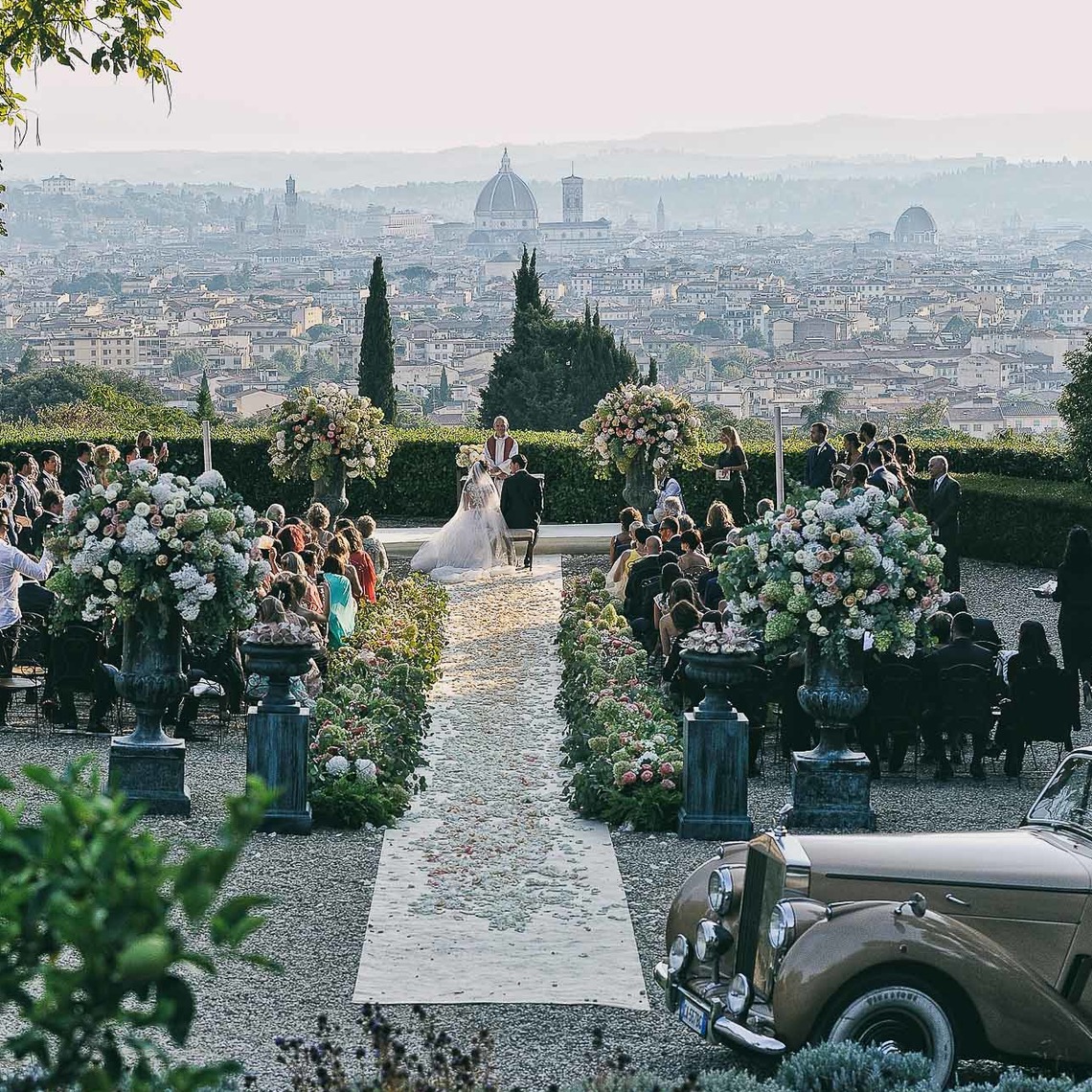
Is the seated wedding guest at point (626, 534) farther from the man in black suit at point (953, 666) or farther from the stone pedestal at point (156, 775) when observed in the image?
the stone pedestal at point (156, 775)

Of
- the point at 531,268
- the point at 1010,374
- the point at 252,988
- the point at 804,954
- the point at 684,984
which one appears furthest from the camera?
the point at 1010,374

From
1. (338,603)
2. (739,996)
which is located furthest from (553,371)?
(739,996)

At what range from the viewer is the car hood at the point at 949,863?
6.28m

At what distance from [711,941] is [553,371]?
4168 cm

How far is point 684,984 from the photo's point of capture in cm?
659

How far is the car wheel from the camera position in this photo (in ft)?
19.7

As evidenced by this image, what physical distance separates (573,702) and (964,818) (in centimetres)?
329

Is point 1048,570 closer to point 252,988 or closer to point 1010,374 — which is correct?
point 252,988

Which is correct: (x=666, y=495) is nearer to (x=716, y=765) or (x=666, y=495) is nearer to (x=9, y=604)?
(x=9, y=604)

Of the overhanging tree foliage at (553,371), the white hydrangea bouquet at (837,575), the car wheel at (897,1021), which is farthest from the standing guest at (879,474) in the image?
the overhanging tree foliage at (553,371)

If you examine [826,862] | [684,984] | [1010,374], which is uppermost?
[826,862]

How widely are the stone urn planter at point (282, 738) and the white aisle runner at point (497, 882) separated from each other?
0.56m

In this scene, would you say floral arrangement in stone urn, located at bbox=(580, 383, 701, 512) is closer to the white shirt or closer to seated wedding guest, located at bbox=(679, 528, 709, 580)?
seated wedding guest, located at bbox=(679, 528, 709, 580)

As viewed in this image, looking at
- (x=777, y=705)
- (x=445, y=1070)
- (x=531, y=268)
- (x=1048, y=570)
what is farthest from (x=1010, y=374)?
(x=445, y=1070)
